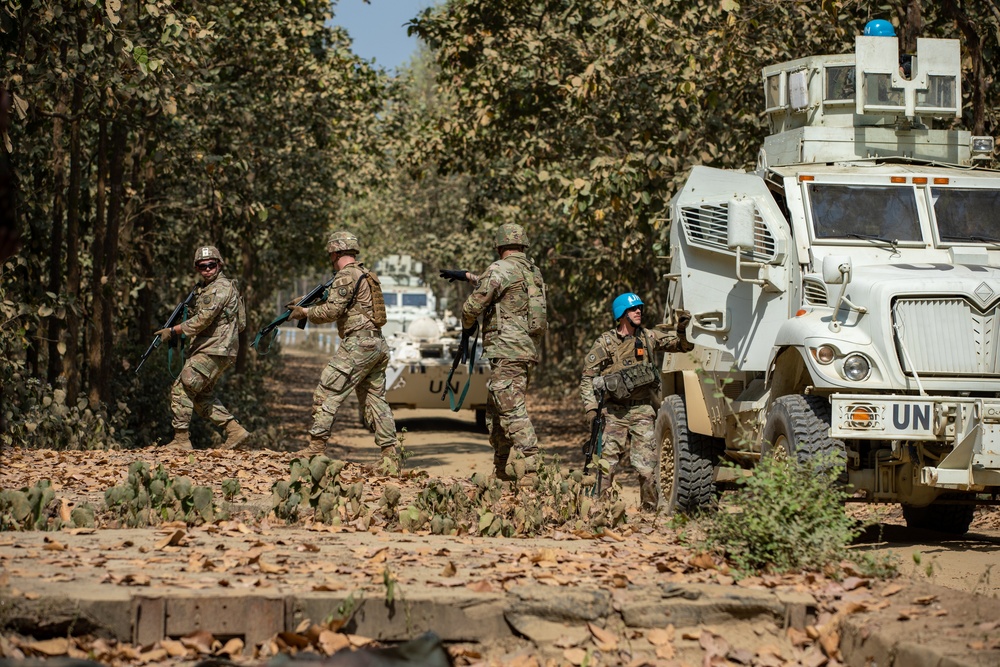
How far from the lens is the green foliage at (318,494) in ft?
25.5

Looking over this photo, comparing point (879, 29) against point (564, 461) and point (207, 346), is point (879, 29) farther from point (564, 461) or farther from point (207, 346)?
point (564, 461)

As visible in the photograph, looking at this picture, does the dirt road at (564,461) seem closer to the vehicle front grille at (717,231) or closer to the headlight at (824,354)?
the headlight at (824,354)

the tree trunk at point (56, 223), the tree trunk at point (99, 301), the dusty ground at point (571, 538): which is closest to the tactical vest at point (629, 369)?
the dusty ground at point (571, 538)

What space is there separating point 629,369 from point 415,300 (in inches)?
1051

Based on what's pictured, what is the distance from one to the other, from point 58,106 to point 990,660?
12.2m

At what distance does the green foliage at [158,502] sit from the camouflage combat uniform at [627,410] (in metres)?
3.59

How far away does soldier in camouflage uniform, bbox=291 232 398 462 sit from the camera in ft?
36.2

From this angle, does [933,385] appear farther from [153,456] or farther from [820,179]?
[153,456]

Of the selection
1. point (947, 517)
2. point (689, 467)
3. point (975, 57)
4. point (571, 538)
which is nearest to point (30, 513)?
point (571, 538)

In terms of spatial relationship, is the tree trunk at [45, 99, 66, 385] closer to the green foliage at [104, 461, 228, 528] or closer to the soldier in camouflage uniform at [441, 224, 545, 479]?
the soldier in camouflage uniform at [441, 224, 545, 479]

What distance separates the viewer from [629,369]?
405 inches

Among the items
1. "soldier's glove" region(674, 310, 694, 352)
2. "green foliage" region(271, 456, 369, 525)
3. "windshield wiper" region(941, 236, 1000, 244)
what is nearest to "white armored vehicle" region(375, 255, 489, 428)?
"soldier's glove" region(674, 310, 694, 352)

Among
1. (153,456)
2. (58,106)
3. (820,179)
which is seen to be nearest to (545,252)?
(58,106)

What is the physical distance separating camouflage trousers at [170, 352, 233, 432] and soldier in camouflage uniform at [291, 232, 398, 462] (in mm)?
1075
